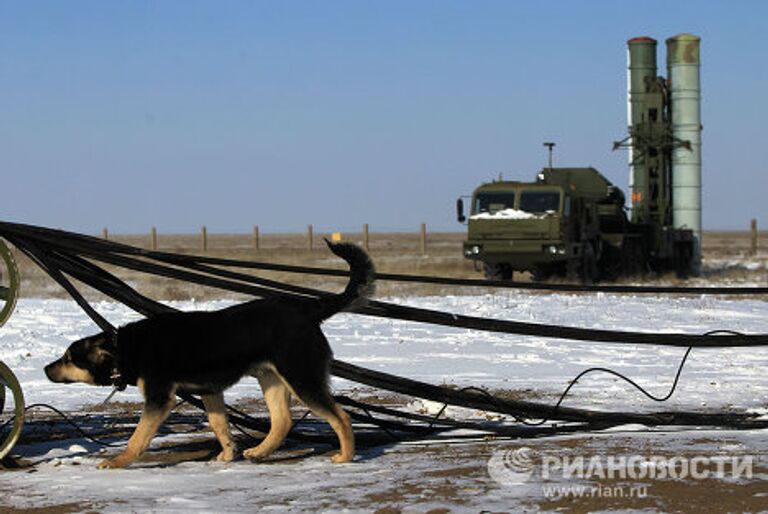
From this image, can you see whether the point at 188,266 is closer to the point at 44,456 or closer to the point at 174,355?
the point at 174,355

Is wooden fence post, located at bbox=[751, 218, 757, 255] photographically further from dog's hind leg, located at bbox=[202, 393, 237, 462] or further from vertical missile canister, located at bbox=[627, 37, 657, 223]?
dog's hind leg, located at bbox=[202, 393, 237, 462]

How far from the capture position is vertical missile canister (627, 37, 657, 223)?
4028 centimetres

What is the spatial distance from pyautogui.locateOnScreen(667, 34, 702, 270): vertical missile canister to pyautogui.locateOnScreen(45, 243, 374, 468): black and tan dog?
34.3 metres

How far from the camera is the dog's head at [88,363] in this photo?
24.6ft

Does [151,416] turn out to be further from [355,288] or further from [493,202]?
[493,202]

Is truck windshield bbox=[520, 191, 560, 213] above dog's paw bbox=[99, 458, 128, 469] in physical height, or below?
above

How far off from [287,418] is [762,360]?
7756 mm

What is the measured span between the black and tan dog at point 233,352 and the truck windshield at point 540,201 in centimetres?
2459

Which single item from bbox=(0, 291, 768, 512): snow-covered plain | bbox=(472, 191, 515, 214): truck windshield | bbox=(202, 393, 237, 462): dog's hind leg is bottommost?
bbox=(0, 291, 768, 512): snow-covered plain

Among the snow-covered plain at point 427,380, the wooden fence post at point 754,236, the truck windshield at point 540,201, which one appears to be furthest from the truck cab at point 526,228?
the wooden fence post at point 754,236

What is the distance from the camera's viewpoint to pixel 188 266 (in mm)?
7781

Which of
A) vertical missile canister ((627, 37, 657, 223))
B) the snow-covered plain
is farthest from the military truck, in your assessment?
the snow-covered plain

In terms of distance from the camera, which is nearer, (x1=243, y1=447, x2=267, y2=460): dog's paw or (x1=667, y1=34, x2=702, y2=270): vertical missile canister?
(x1=243, y1=447, x2=267, y2=460): dog's paw

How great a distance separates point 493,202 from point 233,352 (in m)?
25.0
